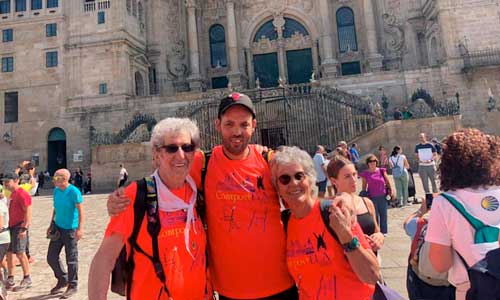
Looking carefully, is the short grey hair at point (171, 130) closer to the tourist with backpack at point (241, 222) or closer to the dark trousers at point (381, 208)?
the tourist with backpack at point (241, 222)

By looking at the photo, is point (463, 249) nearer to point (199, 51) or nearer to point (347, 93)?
point (347, 93)

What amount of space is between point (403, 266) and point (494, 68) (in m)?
22.4

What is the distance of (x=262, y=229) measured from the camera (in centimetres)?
253

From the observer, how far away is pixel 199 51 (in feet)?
104

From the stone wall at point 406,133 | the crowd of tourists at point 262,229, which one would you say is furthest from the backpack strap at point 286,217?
the stone wall at point 406,133

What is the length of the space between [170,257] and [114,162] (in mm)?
19814

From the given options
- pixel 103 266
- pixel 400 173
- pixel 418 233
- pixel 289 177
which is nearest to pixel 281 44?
pixel 400 173

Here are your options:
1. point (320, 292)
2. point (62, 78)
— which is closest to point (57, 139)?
point (62, 78)

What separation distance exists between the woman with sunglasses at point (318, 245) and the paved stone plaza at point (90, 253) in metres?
2.93

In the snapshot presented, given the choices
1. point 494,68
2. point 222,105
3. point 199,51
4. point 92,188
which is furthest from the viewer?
point 199,51

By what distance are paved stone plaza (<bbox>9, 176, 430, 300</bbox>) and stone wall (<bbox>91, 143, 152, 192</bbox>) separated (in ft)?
22.1

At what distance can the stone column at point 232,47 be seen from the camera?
29172 millimetres

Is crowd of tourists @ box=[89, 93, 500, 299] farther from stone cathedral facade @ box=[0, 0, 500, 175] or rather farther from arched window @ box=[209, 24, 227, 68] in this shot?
arched window @ box=[209, 24, 227, 68]

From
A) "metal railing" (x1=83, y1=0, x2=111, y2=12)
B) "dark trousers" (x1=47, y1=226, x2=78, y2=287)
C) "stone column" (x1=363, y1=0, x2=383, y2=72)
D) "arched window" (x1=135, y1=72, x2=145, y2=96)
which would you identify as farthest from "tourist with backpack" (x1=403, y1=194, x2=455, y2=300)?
"metal railing" (x1=83, y1=0, x2=111, y2=12)
